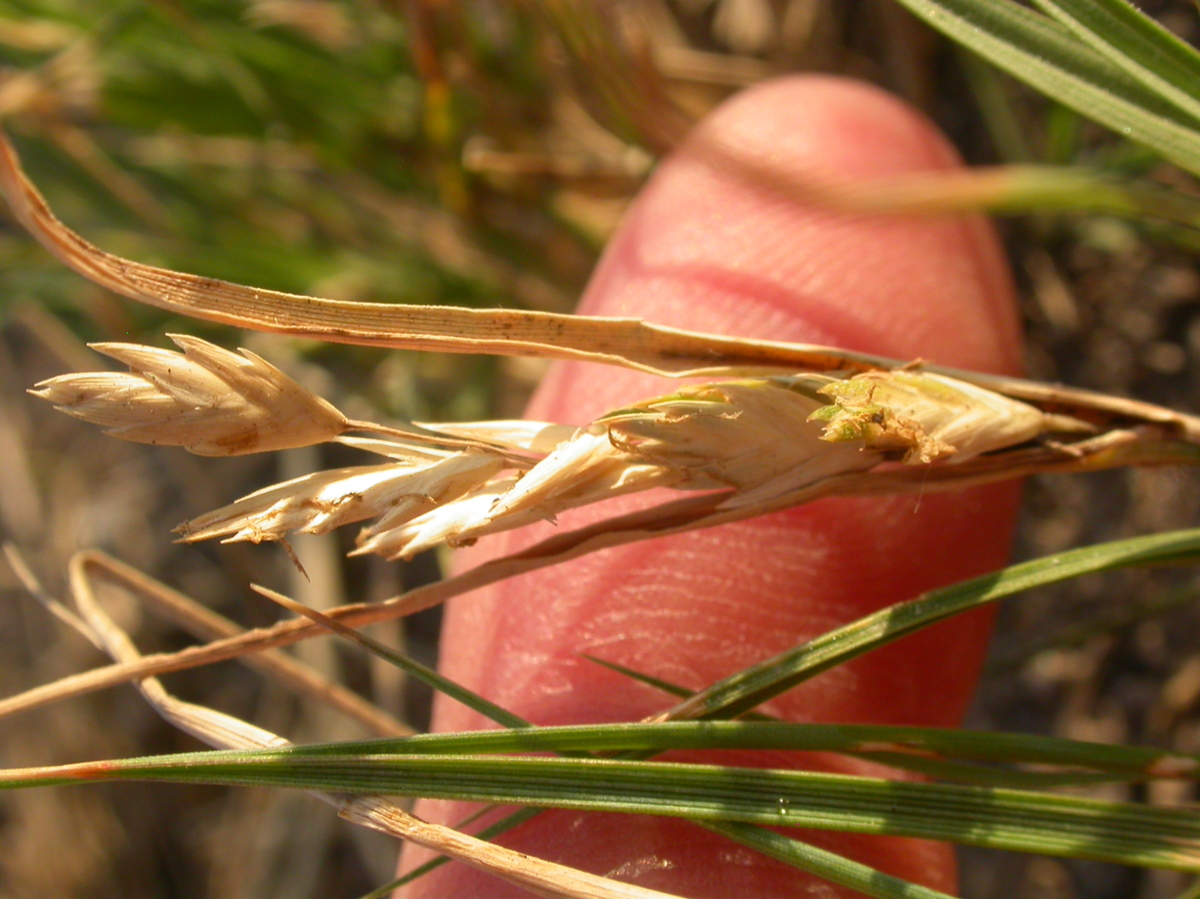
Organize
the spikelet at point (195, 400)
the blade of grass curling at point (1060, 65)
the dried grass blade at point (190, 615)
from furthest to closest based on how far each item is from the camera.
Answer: the dried grass blade at point (190, 615)
the blade of grass curling at point (1060, 65)
the spikelet at point (195, 400)

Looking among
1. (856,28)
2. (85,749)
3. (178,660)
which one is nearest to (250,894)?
(85,749)

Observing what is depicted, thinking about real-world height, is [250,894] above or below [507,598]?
below

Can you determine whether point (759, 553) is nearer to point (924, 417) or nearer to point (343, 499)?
point (924, 417)

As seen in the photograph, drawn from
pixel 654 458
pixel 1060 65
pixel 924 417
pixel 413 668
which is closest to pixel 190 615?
pixel 413 668

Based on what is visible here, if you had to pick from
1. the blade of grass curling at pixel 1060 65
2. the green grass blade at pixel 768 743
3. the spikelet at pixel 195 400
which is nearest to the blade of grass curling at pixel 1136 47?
the blade of grass curling at pixel 1060 65

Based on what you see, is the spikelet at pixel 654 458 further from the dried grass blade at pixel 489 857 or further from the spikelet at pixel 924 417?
the dried grass blade at pixel 489 857

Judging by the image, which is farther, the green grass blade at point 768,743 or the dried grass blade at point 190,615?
the dried grass blade at point 190,615

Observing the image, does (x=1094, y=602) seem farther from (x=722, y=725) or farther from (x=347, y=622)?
(x=347, y=622)
